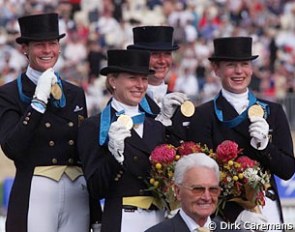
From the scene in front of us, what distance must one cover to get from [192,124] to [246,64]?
0.60 m

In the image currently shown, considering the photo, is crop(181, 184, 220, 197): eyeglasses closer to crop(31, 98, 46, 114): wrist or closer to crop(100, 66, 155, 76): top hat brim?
crop(100, 66, 155, 76): top hat brim

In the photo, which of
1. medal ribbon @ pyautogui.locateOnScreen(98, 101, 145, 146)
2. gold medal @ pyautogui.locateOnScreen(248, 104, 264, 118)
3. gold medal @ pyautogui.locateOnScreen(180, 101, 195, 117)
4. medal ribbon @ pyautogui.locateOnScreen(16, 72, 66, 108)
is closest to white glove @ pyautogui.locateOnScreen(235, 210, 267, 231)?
gold medal @ pyautogui.locateOnScreen(248, 104, 264, 118)

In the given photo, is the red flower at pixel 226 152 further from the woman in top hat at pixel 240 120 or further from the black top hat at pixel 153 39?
the black top hat at pixel 153 39

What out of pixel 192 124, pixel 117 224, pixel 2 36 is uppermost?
pixel 2 36

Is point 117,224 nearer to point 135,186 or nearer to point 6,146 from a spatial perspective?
point 135,186

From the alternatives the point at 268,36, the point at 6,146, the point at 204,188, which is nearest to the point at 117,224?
the point at 6,146

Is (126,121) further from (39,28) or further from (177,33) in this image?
(177,33)

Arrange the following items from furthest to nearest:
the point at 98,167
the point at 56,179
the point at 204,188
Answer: the point at 56,179 < the point at 98,167 < the point at 204,188

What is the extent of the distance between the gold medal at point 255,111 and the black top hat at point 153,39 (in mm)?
858

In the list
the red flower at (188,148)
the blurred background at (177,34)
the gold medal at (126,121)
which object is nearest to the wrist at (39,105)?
the gold medal at (126,121)

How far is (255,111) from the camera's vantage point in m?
9.12

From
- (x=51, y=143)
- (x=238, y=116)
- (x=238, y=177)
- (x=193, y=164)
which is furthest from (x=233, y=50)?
(x=193, y=164)

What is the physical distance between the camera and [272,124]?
927cm

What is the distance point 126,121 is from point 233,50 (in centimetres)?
123
